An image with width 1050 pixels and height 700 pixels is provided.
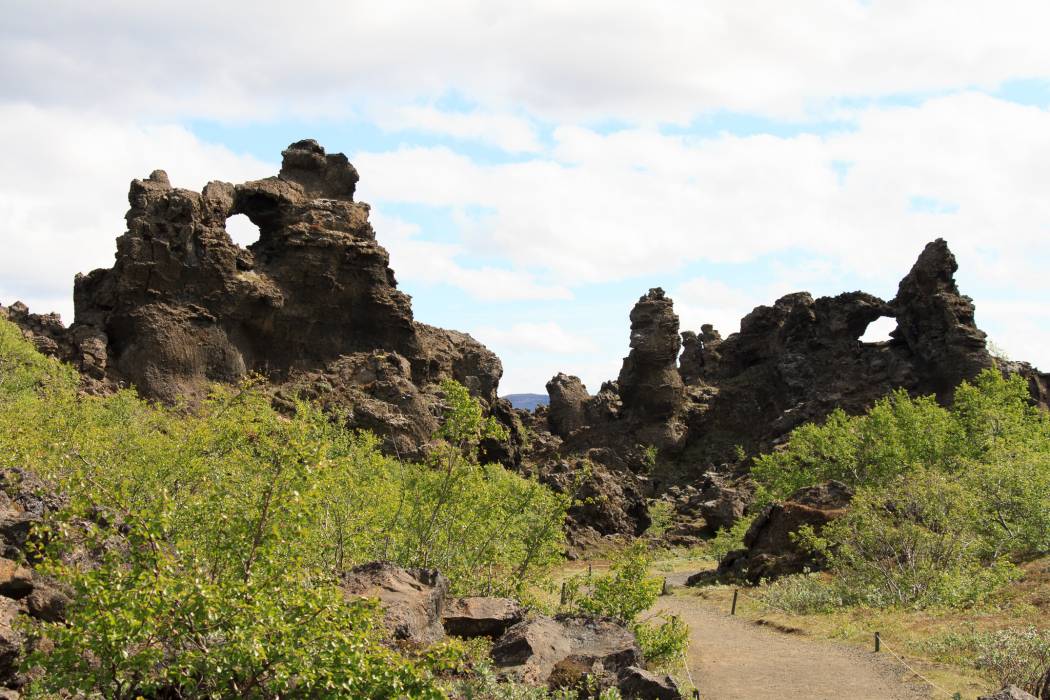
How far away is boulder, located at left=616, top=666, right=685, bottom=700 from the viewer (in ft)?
48.7

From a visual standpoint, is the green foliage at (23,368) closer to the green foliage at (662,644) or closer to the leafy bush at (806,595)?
the green foliage at (662,644)

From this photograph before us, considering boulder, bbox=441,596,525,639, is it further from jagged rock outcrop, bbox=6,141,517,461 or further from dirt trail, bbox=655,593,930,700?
jagged rock outcrop, bbox=6,141,517,461

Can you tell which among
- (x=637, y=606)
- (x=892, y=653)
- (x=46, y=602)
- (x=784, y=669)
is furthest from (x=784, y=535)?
(x=46, y=602)

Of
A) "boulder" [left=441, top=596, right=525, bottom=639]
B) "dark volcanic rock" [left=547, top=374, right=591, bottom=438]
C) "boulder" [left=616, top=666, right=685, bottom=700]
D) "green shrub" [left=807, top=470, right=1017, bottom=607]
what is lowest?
"boulder" [left=616, top=666, right=685, bottom=700]

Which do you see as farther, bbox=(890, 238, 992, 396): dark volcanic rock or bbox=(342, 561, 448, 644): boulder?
bbox=(890, 238, 992, 396): dark volcanic rock

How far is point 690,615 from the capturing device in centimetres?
3191

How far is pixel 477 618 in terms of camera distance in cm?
1702

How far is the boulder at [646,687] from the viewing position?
1484 centimetres

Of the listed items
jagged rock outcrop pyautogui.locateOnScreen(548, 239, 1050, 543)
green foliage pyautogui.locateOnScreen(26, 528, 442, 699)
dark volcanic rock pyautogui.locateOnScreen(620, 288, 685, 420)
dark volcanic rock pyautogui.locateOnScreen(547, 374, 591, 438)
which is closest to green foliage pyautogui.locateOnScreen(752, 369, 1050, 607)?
green foliage pyautogui.locateOnScreen(26, 528, 442, 699)

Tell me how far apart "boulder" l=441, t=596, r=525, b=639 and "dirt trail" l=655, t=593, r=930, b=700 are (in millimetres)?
4621

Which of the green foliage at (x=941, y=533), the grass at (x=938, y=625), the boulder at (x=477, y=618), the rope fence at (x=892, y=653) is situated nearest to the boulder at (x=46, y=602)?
the boulder at (x=477, y=618)

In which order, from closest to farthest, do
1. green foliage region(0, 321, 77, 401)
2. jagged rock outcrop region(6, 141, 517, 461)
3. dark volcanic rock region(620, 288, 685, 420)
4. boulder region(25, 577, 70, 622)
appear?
boulder region(25, 577, 70, 622) → green foliage region(0, 321, 77, 401) → jagged rock outcrop region(6, 141, 517, 461) → dark volcanic rock region(620, 288, 685, 420)

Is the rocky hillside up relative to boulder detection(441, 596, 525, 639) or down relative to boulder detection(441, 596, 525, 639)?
up

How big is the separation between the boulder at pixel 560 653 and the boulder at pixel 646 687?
1.07 feet
